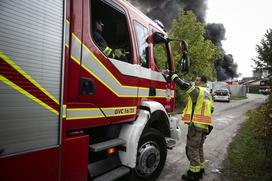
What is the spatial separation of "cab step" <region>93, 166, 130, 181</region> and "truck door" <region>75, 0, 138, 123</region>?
64cm

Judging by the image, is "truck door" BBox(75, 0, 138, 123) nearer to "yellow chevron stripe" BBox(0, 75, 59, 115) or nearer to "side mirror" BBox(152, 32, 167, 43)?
"yellow chevron stripe" BBox(0, 75, 59, 115)

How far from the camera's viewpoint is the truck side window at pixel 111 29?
2.63m

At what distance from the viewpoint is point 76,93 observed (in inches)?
84.7

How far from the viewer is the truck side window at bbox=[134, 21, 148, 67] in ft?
10.5

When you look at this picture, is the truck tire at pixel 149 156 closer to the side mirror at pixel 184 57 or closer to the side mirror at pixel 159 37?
the side mirror at pixel 184 57

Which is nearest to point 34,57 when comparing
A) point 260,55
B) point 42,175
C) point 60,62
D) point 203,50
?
point 60,62

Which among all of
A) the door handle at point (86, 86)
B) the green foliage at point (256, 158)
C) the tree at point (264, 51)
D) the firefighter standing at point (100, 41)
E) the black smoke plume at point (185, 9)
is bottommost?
the green foliage at point (256, 158)

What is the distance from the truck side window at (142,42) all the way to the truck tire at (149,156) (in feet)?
3.57

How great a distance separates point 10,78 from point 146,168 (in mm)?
2322

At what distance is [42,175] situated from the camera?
177 centimetres

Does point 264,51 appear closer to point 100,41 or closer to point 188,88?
point 188,88

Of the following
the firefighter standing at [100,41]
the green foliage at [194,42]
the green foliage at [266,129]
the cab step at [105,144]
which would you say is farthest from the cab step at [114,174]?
the green foliage at [194,42]

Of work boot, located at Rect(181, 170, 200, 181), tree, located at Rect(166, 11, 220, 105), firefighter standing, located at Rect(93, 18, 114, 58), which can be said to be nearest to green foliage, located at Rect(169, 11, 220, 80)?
tree, located at Rect(166, 11, 220, 105)

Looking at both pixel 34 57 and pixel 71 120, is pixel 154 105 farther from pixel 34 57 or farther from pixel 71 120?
pixel 34 57
